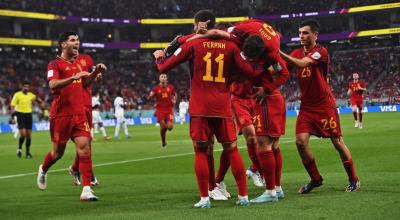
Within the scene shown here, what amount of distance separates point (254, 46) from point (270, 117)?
142cm

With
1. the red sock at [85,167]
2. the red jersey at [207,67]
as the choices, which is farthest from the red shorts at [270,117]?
the red sock at [85,167]

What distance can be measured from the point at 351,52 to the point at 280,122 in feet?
206

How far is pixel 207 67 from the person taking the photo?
753cm

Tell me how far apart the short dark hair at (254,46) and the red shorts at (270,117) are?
1271 millimetres

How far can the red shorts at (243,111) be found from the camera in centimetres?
948

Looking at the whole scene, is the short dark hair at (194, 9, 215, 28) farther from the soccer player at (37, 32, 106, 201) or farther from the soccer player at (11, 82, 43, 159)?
the soccer player at (11, 82, 43, 159)

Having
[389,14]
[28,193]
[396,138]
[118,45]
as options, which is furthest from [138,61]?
[28,193]

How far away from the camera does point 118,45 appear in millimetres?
68938

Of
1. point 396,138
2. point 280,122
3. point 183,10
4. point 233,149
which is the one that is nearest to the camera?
point 233,149

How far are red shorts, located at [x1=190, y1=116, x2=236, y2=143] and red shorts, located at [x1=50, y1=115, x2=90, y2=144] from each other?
262cm

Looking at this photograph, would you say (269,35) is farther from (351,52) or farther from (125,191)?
(351,52)

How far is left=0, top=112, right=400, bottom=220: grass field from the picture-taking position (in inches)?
274

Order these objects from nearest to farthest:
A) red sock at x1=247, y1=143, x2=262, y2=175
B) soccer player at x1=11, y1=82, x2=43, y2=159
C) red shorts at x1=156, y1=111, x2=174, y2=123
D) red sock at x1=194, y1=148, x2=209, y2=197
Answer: red sock at x1=194, y1=148, x2=209, y2=197, red sock at x1=247, y1=143, x2=262, y2=175, soccer player at x1=11, y1=82, x2=43, y2=159, red shorts at x1=156, y1=111, x2=174, y2=123

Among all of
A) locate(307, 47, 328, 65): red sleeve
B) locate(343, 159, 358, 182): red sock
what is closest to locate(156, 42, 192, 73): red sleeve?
locate(307, 47, 328, 65): red sleeve
